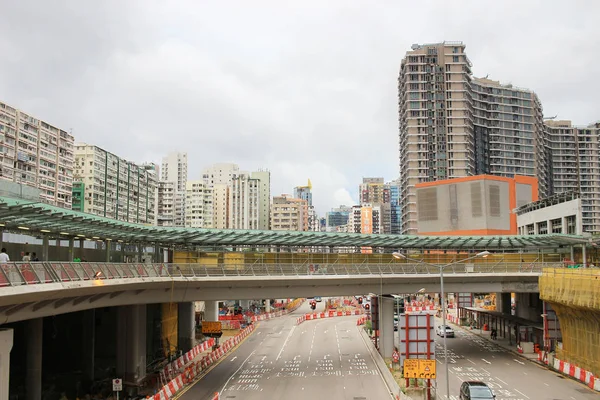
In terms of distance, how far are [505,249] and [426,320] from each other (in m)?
30.0

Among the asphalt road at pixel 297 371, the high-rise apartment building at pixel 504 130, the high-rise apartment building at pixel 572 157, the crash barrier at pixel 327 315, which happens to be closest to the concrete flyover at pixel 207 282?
the asphalt road at pixel 297 371

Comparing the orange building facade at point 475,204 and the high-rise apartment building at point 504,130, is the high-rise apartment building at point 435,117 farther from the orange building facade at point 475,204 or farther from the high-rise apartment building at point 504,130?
the orange building facade at point 475,204

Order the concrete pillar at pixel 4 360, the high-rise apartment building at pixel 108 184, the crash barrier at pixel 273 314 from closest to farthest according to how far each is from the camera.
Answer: the concrete pillar at pixel 4 360
the crash barrier at pixel 273 314
the high-rise apartment building at pixel 108 184

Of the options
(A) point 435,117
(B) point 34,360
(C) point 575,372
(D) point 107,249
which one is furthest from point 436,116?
(B) point 34,360

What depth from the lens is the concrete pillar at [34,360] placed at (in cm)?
3111

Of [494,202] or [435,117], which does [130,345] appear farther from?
[435,117]

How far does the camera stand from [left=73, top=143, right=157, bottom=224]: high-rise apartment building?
439 ft

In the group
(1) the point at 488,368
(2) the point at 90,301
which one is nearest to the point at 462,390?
(1) the point at 488,368

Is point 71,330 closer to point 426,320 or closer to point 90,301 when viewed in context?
point 90,301

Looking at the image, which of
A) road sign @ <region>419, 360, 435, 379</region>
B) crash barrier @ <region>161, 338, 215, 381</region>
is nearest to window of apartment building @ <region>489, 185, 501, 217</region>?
crash barrier @ <region>161, 338, 215, 381</region>

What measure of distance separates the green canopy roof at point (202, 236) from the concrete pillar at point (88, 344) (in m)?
6.05

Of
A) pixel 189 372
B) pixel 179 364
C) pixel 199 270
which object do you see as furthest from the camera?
pixel 179 364

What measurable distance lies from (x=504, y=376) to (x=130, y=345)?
25226 millimetres

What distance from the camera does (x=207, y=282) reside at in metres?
41.9
